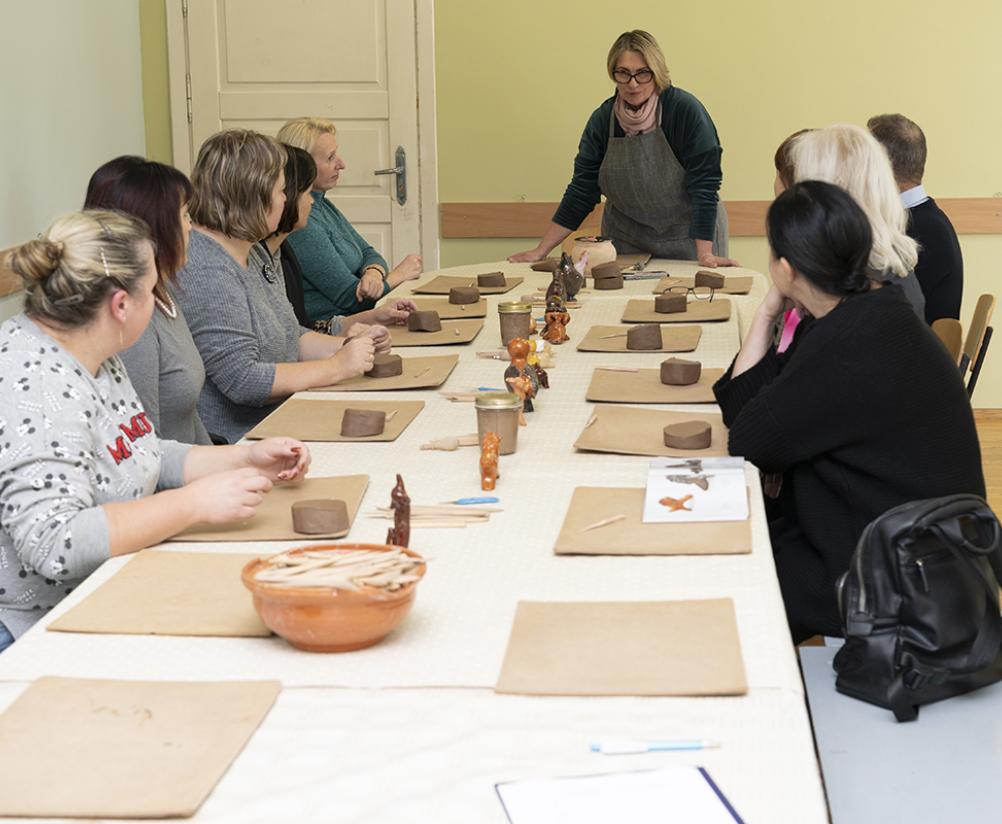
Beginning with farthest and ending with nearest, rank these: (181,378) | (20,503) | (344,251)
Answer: (344,251) < (181,378) < (20,503)

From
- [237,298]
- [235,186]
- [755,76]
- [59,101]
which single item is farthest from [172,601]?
[755,76]

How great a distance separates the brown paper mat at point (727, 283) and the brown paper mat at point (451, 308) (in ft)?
2.08

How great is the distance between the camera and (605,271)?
173 inches

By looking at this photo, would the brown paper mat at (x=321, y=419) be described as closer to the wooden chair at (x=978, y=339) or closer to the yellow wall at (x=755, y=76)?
the wooden chair at (x=978, y=339)

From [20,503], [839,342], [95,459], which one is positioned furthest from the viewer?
[839,342]

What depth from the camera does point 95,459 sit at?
6.47ft

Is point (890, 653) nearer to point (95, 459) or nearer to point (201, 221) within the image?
point (95, 459)

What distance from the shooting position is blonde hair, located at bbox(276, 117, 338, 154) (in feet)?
14.5

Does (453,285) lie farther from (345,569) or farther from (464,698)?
(464,698)

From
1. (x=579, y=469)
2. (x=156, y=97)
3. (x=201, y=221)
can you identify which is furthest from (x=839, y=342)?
(x=156, y=97)

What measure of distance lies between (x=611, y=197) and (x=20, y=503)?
12.1 ft

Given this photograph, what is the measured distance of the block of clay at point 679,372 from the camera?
2836 millimetres

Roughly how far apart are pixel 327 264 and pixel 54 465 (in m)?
2.74

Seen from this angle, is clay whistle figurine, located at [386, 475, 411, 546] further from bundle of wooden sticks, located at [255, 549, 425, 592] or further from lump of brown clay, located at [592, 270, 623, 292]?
lump of brown clay, located at [592, 270, 623, 292]
